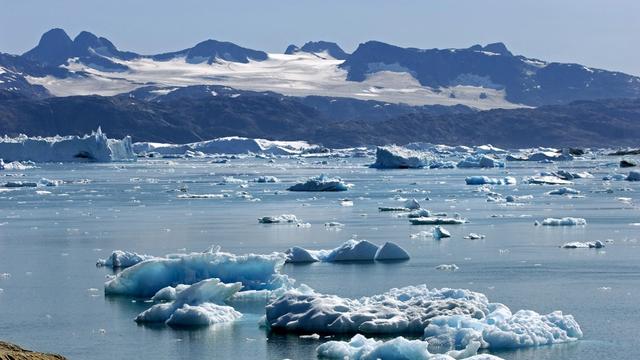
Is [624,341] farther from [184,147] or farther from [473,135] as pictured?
[473,135]

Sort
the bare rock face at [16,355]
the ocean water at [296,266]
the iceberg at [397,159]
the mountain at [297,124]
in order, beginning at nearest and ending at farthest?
the bare rock face at [16,355]
the ocean water at [296,266]
the iceberg at [397,159]
the mountain at [297,124]

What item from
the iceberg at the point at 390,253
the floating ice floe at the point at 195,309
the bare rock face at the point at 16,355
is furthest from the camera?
the iceberg at the point at 390,253

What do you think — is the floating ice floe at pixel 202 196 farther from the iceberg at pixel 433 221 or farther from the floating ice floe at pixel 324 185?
the iceberg at pixel 433 221

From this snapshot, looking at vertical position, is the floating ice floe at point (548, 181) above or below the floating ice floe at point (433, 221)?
above

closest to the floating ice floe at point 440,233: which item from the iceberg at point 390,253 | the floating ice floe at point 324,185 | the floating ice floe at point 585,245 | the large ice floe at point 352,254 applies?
the floating ice floe at point 585,245

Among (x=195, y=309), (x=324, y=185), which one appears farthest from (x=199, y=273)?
(x=324, y=185)

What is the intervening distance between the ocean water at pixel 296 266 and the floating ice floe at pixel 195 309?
0.64ft

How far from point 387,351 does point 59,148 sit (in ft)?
223

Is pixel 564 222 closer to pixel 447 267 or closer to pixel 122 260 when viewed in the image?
pixel 447 267

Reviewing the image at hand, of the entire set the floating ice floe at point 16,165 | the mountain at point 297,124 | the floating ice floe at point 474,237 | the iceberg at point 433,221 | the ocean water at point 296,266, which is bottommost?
the ocean water at point 296,266

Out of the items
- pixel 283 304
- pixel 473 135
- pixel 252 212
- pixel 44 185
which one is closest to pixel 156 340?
pixel 283 304

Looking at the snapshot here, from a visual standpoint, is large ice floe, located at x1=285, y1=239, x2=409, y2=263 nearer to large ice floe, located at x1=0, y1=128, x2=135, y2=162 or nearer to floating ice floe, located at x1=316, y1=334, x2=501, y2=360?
floating ice floe, located at x1=316, y1=334, x2=501, y2=360

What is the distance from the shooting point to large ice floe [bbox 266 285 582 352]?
11844mm

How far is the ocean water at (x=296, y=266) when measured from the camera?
500 inches
